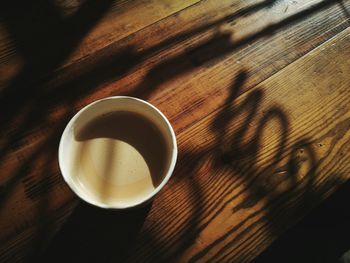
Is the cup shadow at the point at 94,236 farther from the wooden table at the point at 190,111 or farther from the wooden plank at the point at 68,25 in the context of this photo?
the wooden plank at the point at 68,25

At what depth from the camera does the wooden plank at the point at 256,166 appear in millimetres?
799

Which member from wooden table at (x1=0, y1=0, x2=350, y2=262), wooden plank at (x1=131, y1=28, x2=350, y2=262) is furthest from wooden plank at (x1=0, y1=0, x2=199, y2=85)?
wooden plank at (x1=131, y1=28, x2=350, y2=262)

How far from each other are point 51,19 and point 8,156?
0.54m

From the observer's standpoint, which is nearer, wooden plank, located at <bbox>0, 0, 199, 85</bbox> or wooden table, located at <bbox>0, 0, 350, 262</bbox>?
wooden table, located at <bbox>0, 0, 350, 262</bbox>

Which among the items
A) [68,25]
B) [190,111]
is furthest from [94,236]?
[68,25]

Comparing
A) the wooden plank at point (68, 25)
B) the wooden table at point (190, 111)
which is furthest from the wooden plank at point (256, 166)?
the wooden plank at point (68, 25)

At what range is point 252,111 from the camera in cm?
96

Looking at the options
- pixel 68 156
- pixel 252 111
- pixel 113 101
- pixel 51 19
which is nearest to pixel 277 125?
pixel 252 111

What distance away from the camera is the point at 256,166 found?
891 mm

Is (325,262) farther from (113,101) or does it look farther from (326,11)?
(113,101)

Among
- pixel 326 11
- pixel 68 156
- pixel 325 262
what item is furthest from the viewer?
pixel 325 262

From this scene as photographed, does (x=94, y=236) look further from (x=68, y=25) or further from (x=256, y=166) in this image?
(x=68, y=25)

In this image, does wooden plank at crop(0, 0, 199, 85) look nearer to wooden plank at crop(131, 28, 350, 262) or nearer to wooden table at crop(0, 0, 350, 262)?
wooden table at crop(0, 0, 350, 262)

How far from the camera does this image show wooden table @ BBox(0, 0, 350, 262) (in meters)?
0.78
